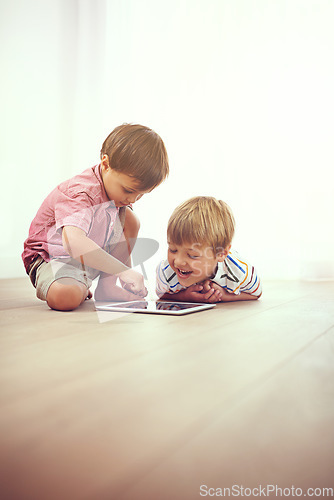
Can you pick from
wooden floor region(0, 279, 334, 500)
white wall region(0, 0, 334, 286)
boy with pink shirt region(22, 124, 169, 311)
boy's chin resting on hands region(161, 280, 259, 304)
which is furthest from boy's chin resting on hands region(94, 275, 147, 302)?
white wall region(0, 0, 334, 286)

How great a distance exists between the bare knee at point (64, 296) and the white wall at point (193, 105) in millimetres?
1152

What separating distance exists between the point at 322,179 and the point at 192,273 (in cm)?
107

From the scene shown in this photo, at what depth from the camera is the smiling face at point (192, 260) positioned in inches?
44.3

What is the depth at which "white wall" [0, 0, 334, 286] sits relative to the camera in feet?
6.55

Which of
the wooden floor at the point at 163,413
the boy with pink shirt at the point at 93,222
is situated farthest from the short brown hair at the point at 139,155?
the wooden floor at the point at 163,413

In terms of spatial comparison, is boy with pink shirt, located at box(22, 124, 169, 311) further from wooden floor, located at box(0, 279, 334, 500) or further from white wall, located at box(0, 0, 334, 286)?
white wall, located at box(0, 0, 334, 286)

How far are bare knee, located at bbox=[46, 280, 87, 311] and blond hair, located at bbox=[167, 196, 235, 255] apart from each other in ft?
0.84

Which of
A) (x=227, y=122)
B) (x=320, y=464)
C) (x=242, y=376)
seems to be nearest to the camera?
(x=320, y=464)

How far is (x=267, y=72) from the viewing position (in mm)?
2055

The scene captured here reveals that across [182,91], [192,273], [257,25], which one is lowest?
[192,273]

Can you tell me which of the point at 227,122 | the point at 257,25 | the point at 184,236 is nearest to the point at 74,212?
the point at 184,236

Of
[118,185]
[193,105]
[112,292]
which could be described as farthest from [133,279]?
[193,105]

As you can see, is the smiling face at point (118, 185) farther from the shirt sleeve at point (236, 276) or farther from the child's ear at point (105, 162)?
the shirt sleeve at point (236, 276)

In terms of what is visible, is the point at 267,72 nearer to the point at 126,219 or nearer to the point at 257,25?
the point at 257,25
